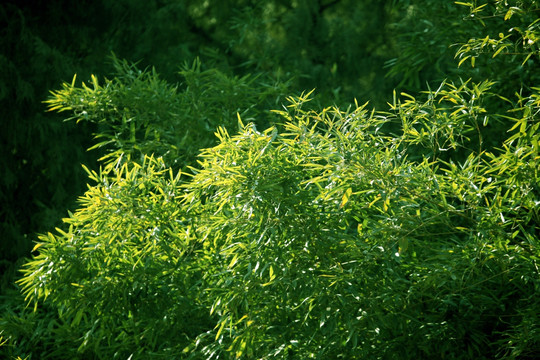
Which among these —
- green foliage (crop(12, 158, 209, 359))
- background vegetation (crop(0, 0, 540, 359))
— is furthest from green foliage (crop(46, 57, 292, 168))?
green foliage (crop(12, 158, 209, 359))

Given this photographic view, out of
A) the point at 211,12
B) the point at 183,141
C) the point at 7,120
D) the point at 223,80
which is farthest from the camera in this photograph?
the point at 211,12

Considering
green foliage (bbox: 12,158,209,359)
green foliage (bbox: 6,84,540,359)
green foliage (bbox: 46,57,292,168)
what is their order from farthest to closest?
green foliage (bbox: 46,57,292,168) → green foliage (bbox: 12,158,209,359) → green foliage (bbox: 6,84,540,359)

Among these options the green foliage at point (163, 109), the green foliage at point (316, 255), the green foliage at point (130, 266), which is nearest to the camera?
the green foliage at point (316, 255)

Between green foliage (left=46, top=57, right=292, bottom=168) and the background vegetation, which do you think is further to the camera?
green foliage (left=46, top=57, right=292, bottom=168)

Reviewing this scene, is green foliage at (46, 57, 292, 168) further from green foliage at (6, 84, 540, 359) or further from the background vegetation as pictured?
green foliage at (6, 84, 540, 359)

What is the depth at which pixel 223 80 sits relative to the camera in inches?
162

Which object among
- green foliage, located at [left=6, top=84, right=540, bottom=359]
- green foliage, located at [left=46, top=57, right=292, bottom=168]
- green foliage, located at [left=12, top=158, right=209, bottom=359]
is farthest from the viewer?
green foliage, located at [left=46, top=57, right=292, bottom=168]

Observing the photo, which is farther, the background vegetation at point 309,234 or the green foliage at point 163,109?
the green foliage at point 163,109

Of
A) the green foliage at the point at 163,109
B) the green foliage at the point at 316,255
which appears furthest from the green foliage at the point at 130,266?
the green foliage at the point at 163,109

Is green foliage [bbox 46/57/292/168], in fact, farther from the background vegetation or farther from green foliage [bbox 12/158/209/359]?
green foliage [bbox 12/158/209/359]

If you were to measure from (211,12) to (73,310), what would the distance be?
14.6 feet

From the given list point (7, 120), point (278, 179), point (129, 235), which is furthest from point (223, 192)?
point (7, 120)

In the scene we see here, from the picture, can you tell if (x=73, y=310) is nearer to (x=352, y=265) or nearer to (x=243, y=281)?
(x=243, y=281)

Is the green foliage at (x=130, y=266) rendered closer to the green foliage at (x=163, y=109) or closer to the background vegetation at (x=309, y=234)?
the background vegetation at (x=309, y=234)
